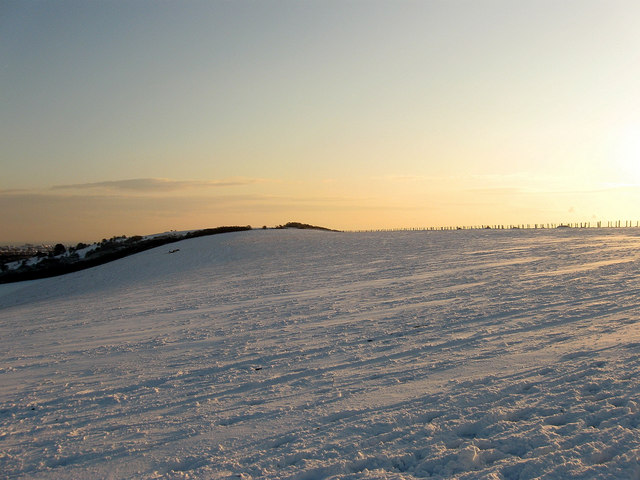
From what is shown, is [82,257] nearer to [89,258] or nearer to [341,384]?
[89,258]

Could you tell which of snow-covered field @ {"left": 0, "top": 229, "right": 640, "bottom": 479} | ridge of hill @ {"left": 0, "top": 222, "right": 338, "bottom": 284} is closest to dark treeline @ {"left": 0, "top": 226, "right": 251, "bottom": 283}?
ridge of hill @ {"left": 0, "top": 222, "right": 338, "bottom": 284}

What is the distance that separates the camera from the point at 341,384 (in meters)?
6.32

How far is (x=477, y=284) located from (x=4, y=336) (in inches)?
470

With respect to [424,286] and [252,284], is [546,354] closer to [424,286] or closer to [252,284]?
[424,286]

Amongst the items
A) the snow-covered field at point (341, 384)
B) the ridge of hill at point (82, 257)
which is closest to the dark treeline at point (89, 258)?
the ridge of hill at point (82, 257)

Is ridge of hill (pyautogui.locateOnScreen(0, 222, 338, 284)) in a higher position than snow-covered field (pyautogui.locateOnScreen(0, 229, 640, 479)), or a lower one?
higher

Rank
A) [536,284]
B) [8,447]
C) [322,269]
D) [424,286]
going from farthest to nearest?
[322,269], [424,286], [536,284], [8,447]

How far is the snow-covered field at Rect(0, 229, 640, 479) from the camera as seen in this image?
449 centimetres

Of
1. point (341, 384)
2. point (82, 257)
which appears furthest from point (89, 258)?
point (341, 384)

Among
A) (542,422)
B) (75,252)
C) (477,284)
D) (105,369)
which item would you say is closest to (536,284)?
(477,284)

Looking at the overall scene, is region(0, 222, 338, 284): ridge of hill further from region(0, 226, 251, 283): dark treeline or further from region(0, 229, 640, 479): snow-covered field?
region(0, 229, 640, 479): snow-covered field

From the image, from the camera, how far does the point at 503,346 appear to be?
736cm

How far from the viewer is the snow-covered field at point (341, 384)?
4488mm

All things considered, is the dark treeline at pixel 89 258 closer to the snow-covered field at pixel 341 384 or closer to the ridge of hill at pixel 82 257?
the ridge of hill at pixel 82 257
